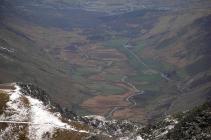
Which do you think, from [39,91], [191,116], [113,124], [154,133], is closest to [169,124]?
[154,133]

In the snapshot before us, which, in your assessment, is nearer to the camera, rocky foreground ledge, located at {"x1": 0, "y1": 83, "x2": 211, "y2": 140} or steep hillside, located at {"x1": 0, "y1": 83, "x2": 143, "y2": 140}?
rocky foreground ledge, located at {"x1": 0, "y1": 83, "x2": 211, "y2": 140}

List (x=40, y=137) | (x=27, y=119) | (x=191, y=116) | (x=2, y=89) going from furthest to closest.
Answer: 1. (x=2, y=89)
2. (x=27, y=119)
3. (x=40, y=137)
4. (x=191, y=116)

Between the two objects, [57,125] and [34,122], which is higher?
[34,122]

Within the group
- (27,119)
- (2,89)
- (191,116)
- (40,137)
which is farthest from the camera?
(2,89)

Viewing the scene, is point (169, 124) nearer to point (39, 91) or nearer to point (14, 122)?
point (14, 122)

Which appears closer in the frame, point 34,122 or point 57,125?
point 57,125

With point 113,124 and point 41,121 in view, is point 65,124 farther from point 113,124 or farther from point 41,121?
point 113,124

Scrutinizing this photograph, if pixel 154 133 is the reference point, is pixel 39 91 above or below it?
above

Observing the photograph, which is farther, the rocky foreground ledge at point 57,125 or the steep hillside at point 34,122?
the steep hillside at point 34,122

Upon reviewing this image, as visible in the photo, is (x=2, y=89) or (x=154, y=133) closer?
(x=154, y=133)
